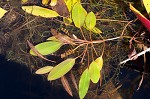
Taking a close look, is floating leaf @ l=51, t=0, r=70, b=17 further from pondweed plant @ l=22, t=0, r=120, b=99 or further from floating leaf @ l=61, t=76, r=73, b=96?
floating leaf @ l=61, t=76, r=73, b=96

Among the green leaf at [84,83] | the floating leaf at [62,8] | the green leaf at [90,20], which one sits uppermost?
the floating leaf at [62,8]

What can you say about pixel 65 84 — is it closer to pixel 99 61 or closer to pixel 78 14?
pixel 99 61

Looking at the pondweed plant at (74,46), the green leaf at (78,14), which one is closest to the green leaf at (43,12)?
the pondweed plant at (74,46)

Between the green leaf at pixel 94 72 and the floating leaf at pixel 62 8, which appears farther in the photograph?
the floating leaf at pixel 62 8

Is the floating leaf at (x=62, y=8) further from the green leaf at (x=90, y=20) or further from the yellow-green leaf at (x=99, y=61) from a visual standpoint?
the yellow-green leaf at (x=99, y=61)

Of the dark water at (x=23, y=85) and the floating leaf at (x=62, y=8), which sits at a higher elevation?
the floating leaf at (x=62, y=8)

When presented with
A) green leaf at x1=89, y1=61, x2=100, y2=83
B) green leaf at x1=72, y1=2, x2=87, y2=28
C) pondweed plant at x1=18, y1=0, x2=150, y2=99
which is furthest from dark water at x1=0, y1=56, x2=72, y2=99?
green leaf at x1=72, y1=2, x2=87, y2=28

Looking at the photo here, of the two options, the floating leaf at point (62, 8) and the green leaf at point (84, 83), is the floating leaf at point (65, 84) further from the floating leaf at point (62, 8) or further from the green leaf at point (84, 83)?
the floating leaf at point (62, 8)

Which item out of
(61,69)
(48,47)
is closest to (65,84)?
(61,69)
